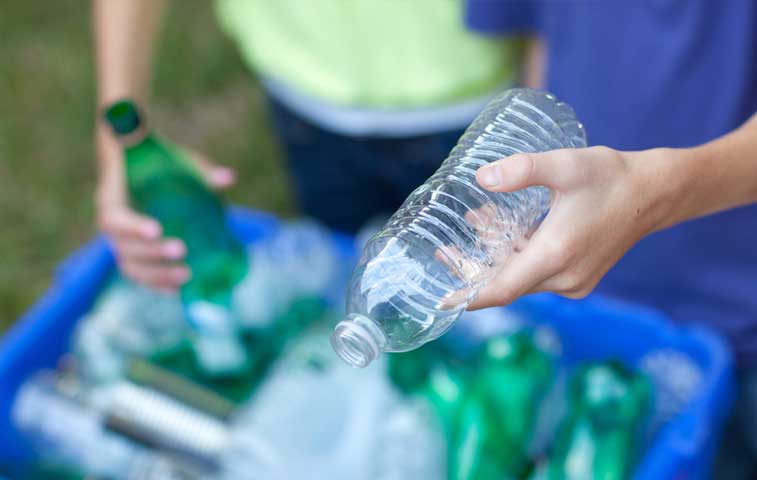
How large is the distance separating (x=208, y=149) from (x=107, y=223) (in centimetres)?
121

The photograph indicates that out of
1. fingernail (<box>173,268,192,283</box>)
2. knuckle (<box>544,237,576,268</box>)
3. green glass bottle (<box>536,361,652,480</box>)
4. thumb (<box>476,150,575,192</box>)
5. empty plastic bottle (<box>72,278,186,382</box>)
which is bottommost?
green glass bottle (<box>536,361,652,480</box>)

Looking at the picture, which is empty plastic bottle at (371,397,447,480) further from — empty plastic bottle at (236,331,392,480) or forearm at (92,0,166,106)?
forearm at (92,0,166,106)

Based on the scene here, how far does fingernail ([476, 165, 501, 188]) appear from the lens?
0.51 metres

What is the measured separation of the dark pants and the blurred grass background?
68 centimetres

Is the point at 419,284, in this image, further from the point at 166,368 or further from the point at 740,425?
the point at 740,425

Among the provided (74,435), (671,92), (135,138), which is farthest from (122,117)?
(671,92)

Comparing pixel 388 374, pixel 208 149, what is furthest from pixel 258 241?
pixel 208 149

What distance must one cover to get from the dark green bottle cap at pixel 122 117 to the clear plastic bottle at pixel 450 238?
482 millimetres

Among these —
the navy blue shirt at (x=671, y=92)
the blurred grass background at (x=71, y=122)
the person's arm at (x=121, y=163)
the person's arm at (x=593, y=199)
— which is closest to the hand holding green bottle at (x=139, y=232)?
the person's arm at (x=121, y=163)

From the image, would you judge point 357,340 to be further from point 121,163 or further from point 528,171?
point 121,163

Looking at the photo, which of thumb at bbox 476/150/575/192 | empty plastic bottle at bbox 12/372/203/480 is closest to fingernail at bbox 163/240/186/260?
empty plastic bottle at bbox 12/372/203/480

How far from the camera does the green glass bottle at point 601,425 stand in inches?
35.9

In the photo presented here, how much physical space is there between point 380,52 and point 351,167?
0.27 metres

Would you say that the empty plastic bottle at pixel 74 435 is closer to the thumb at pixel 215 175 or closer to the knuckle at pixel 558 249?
the thumb at pixel 215 175
